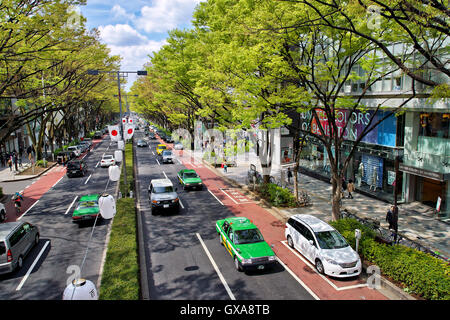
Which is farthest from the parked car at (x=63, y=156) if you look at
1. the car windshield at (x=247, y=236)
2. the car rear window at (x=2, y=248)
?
the car windshield at (x=247, y=236)

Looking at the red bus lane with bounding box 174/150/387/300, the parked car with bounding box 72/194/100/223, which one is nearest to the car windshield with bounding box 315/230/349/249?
the red bus lane with bounding box 174/150/387/300

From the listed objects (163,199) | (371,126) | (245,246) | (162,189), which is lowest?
(245,246)

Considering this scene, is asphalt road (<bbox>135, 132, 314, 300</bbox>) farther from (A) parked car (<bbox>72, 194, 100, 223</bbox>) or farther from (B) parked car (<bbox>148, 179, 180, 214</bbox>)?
(A) parked car (<bbox>72, 194, 100, 223</bbox>)

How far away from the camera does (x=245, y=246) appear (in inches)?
530

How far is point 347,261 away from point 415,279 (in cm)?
228

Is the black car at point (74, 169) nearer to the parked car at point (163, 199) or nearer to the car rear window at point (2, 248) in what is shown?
the parked car at point (163, 199)

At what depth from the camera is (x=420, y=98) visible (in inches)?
761

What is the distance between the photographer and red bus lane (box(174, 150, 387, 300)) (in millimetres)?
11523

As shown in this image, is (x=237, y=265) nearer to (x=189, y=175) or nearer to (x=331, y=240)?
(x=331, y=240)

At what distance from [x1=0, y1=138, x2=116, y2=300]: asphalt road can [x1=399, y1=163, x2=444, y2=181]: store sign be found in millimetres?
18322

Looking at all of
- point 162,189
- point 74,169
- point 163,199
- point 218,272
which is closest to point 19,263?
point 218,272

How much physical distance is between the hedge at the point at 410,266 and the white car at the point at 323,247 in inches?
29.6

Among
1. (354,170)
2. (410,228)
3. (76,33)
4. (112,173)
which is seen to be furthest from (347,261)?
(76,33)

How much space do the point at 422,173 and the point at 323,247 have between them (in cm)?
1045
